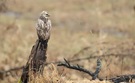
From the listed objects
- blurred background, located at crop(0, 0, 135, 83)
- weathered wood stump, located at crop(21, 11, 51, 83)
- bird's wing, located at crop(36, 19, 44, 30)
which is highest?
blurred background, located at crop(0, 0, 135, 83)

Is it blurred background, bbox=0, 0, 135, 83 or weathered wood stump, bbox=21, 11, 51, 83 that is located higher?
blurred background, bbox=0, 0, 135, 83

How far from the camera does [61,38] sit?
16.6m

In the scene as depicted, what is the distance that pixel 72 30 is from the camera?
62.2 ft

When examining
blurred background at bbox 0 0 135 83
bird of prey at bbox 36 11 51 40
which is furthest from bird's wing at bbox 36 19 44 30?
blurred background at bbox 0 0 135 83

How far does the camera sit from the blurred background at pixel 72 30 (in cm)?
1124

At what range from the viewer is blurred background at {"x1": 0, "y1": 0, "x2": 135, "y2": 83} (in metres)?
11.2

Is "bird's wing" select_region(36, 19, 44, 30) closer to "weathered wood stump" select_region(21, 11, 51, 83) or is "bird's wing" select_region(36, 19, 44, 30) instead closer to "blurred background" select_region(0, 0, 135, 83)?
"weathered wood stump" select_region(21, 11, 51, 83)

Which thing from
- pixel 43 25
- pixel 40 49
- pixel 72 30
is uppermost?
pixel 72 30

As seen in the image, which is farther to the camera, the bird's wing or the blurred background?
the blurred background

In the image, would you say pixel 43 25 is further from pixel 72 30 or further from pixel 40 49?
pixel 72 30

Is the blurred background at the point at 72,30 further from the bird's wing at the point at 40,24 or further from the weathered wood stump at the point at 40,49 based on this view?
the bird's wing at the point at 40,24

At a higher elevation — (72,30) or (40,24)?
(72,30)

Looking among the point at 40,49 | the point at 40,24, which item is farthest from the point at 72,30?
the point at 40,24

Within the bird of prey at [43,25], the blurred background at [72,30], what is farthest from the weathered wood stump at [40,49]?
the blurred background at [72,30]
